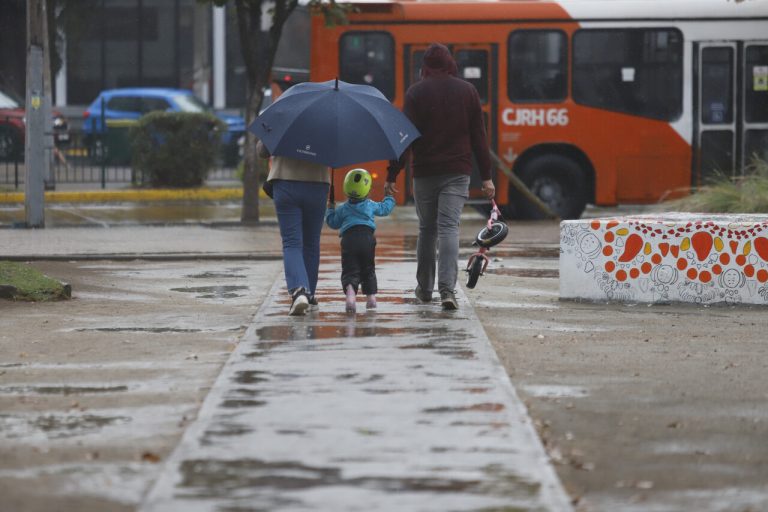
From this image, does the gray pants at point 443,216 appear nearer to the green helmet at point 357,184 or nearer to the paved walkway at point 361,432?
the green helmet at point 357,184

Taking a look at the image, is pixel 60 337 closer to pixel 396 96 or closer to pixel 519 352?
pixel 519 352

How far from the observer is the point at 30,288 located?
1180 cm

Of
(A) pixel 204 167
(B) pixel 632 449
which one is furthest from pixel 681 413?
(A) pixel 204 167

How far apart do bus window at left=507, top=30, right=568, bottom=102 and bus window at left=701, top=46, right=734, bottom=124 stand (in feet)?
6.02

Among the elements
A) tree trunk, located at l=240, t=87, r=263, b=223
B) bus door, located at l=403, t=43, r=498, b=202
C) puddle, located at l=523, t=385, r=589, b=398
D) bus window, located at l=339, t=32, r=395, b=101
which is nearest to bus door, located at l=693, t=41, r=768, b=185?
bus door, located at l=403, t=43, r=498, b=202

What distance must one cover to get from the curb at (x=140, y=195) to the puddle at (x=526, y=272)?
38.5ft

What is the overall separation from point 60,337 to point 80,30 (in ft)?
87.3

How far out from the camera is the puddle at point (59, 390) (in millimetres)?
7754

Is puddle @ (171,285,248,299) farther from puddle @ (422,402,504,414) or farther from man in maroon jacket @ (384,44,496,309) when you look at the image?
puddle @ (422,402,504,414)

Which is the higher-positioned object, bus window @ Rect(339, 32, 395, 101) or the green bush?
bus window @ Rect(339, 32, 395, 101)

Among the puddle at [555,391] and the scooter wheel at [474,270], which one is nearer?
the puddle at [555,391]

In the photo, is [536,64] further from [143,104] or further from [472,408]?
[143,104]

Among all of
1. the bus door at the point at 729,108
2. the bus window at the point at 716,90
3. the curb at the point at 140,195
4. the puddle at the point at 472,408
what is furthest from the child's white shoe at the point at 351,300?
the curb at the point at 140,195

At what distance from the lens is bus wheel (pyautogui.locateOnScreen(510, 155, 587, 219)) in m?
21.3
